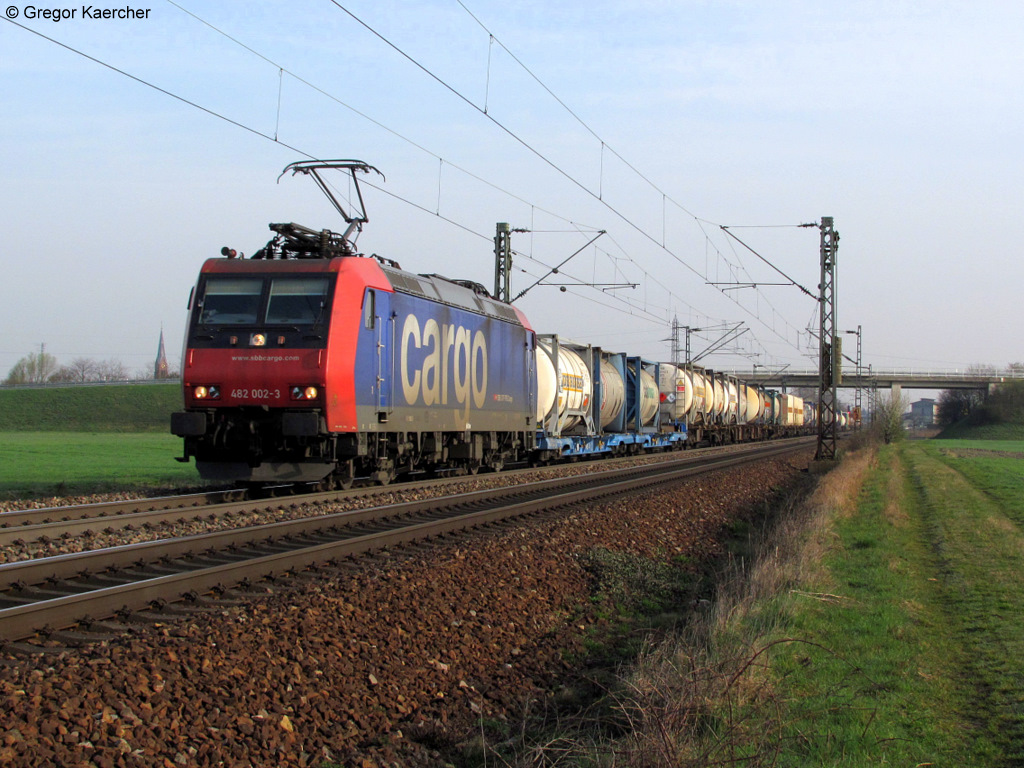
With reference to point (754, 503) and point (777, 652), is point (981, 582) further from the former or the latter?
point (754, 503)

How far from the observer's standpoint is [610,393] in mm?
29078

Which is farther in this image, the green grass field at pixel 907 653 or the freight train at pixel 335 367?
the freight train at pixel 335 367

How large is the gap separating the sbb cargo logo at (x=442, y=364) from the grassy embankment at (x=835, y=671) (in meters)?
6.96

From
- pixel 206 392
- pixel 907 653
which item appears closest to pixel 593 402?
pixel 206 392

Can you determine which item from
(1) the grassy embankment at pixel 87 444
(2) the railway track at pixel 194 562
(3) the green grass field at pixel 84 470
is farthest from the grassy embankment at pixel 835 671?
(1) the grassy embankment at pixel 87 444

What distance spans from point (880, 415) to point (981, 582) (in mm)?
56715

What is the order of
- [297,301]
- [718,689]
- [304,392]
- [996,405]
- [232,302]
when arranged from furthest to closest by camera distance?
[996,405] < [232,302] < [297,301] < [304,392] < [718,689]

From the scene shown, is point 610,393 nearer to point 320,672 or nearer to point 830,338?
point 830,338

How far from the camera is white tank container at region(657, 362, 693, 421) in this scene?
35.4m

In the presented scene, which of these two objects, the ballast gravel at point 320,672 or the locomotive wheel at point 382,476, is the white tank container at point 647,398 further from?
the ballast gravel at point 320,672

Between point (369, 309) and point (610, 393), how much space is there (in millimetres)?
15909

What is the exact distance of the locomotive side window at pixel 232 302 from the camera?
543 inches

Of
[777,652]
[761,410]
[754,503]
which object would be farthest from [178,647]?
[761,410]

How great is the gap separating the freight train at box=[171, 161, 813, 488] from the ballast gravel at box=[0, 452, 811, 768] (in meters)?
4.93
